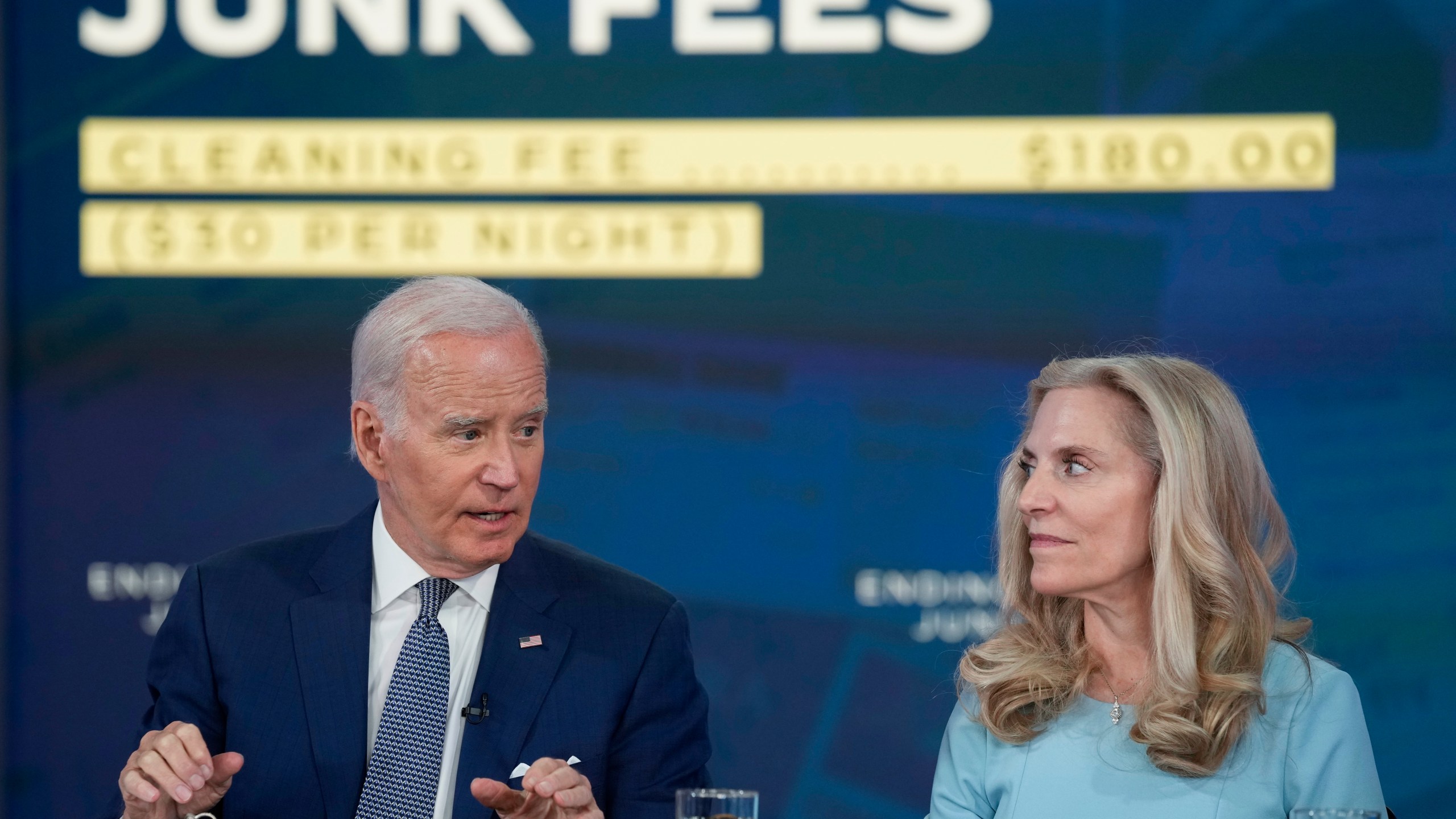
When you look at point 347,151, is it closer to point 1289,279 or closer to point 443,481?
point 443,481

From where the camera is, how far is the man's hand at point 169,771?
205 cm

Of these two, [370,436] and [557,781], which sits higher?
[370,436]

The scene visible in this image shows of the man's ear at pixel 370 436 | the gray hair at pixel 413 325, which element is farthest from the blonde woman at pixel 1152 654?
the man's ear at pixel 370 436

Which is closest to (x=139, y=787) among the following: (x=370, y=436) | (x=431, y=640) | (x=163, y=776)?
(x=163, y=776)

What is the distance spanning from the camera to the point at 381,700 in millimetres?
2477

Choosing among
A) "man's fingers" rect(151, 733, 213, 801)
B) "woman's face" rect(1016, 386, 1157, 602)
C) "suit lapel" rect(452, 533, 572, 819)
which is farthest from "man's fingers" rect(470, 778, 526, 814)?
"woman's face" rect(1016, 386, 1157, 602)

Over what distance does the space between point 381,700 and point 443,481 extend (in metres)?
0.39

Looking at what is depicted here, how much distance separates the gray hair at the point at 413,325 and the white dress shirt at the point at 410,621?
0.83ft

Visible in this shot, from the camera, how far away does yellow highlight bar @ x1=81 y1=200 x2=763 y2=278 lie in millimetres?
3955

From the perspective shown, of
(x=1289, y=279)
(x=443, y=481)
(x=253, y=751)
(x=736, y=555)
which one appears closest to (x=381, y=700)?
(x=253, y=751)

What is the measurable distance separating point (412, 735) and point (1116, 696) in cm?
117

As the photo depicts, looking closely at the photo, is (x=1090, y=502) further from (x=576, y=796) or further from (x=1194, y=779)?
(x=576, y=796)

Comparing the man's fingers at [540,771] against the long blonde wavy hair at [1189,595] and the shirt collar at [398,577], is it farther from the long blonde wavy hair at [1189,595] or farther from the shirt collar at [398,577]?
the long blonde wavy hair at [1189,595]

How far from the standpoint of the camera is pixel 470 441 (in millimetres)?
2445
